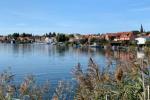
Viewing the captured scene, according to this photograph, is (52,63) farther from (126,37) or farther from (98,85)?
(126,37)

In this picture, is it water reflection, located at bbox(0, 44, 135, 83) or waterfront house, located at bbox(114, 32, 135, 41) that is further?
waterfront house, located at bbox(114, 32, 135, 41)

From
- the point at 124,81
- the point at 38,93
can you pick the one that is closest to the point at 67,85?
the point at 38,93

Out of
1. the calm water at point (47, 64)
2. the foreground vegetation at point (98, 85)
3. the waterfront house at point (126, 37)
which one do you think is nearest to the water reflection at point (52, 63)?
the calm water at point (47, 64)

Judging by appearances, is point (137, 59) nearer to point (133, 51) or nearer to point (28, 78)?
point (133, 51)

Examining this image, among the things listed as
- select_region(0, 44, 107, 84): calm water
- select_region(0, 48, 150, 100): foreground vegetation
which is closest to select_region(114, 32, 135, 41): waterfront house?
select_region(0, 44, 107, 84): calm water

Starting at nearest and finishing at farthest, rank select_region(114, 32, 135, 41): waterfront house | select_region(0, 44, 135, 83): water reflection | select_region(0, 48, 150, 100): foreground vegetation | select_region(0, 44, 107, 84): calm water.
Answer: select_region(0, 48, 150, 100): foreground vegetation
select_region(0, 44, 135, 83): water reflection
select_region(0, 44, 107, 84): calm water
select_region(114, 32, 135, 41): waterfront house

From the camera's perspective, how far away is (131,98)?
4.64m

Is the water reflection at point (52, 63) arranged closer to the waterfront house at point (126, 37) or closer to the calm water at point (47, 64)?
the calm water at point (47, 64)

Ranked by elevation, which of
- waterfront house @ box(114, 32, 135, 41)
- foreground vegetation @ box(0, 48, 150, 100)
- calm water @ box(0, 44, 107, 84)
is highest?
foreground vegetation @ box(0, 48, 150, 100)

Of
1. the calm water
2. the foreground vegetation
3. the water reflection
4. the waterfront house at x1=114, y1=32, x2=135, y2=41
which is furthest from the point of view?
the waterfront house at x1=114, y1=32, x2=135, y2=41

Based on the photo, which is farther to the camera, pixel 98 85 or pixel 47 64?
pixel 47 64

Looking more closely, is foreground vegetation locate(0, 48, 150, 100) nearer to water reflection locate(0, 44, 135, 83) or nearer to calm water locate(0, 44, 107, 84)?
water reflection locate(0, 44, 135, 83)

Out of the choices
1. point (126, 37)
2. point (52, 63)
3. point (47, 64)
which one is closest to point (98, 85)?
point (47, 64)

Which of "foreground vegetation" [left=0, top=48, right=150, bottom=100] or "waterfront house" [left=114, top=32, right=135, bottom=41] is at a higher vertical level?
"foreground vegetation" [left=0, top=48, right=150, bottom=100]
